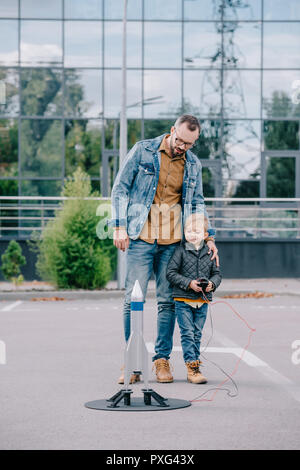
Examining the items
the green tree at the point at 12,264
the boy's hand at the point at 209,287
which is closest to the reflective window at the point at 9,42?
the green tree at the point at 12,264

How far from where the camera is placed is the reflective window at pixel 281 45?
3128 cm

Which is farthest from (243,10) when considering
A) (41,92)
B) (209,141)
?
(41,92)

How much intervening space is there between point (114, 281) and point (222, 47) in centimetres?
972

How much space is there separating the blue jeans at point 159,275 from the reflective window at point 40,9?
79.0ft

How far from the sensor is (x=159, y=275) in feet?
26.7

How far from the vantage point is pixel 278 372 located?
8.71m

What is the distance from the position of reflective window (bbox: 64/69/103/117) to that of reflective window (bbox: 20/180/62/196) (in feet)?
7.19

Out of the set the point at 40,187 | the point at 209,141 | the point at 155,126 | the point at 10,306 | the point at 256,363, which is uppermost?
the point at 155,126

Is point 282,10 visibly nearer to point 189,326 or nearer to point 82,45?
point 82,45

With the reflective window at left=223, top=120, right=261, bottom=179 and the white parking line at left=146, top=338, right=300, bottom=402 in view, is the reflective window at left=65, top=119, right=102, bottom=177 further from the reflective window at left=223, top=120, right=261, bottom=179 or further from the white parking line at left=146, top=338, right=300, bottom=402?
the white parking line at left=146, top=338, right=300, bottom=402

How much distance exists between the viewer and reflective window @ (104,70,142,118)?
3078 cm

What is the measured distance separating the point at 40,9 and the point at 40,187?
5.39 m

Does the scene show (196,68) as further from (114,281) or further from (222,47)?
(114,281)

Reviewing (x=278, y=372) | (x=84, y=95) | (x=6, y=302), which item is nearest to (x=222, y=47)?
(x=84, y=95)
